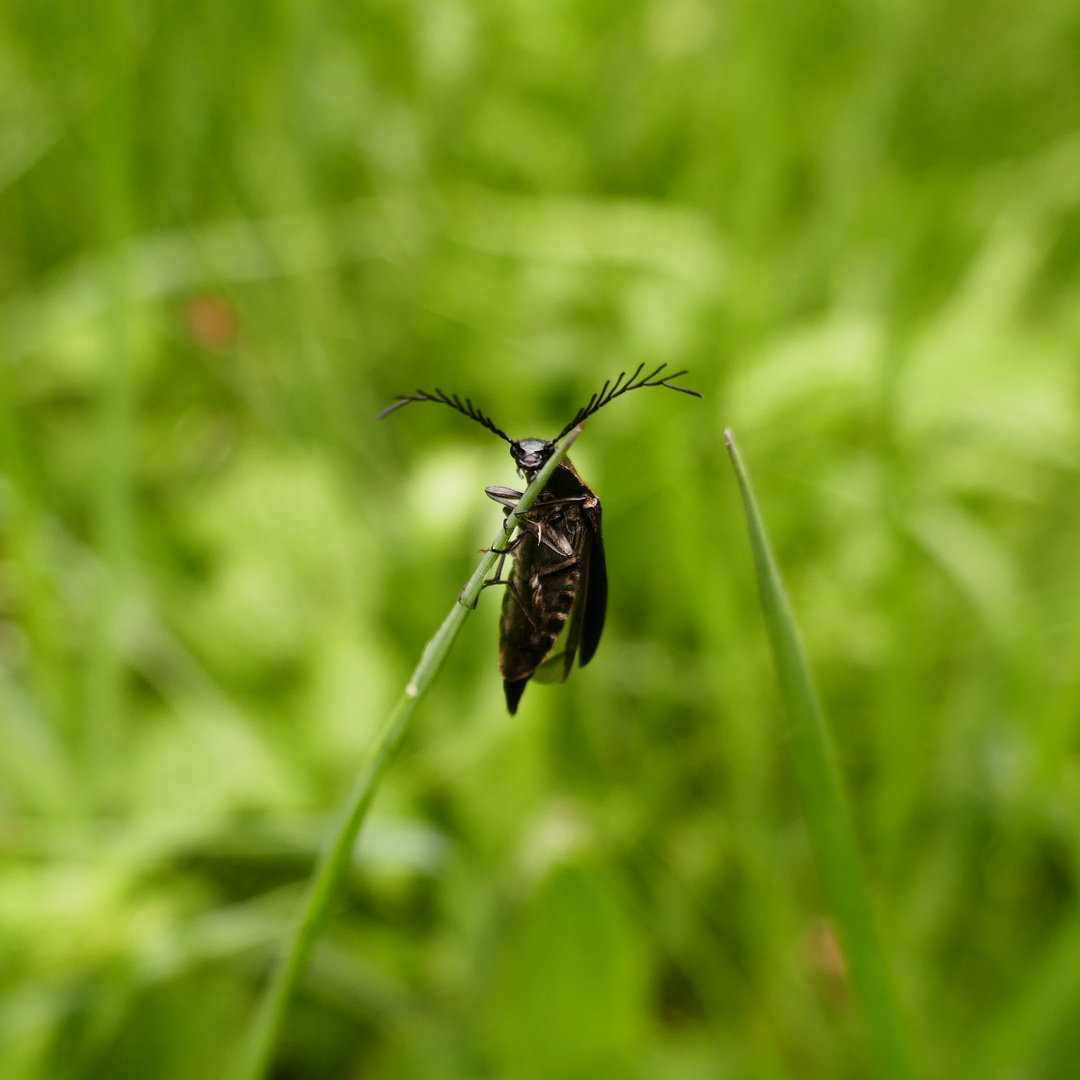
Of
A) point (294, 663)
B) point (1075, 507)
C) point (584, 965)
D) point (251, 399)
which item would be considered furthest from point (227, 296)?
point (1075, 507)

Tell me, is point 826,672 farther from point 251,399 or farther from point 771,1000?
point 251,399

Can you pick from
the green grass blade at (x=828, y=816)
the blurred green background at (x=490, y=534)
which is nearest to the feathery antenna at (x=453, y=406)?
the green grass blade at (x=828, y=816)

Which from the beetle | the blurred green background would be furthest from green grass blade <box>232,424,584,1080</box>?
the blurred green background

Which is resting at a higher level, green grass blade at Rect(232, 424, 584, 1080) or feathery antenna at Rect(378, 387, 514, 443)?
feathery antenna at Rect(378, 387, 514, 443)

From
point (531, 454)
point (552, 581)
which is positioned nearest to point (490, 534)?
point (531, 454)

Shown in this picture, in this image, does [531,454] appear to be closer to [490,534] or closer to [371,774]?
[371,774]

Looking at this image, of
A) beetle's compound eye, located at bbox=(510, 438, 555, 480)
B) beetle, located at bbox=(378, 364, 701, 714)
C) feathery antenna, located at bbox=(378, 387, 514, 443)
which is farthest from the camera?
beetle's compound eye, located at bbox=(510, 438, 555, 480)

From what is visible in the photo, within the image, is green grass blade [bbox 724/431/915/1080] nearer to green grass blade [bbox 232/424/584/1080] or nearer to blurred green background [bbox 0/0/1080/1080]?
green grass blade [bbox 232/424/584/1080]

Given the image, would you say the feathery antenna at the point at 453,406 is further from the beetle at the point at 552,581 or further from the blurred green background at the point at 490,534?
the blurred green background at the point at 490,534

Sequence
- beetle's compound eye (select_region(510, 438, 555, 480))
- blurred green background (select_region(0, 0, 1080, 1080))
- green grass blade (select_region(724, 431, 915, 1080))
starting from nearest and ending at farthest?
green grass blade (select_region(724, 431, 915, 1080)) < beetle's compound eye (select_region(510, 438, 555, 480)) < blurred green background (select_region(0, 0, 1080, 1080))
